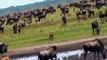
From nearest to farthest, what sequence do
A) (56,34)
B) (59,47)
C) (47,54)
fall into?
(47,54), (59,47), (56,34)

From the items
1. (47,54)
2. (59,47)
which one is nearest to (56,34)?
(59,47)

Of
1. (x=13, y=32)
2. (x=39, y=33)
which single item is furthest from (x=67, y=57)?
(x=13, y=32)

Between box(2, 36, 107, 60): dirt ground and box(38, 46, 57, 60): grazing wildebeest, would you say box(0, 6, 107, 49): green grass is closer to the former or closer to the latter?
box(2, 36, 107, 60): dirt ground

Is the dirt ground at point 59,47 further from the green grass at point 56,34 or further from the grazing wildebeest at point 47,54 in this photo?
the grazing wildebeest at point 47,54

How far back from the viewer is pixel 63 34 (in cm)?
5216

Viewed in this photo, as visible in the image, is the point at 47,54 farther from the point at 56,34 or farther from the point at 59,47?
the point at 56,34

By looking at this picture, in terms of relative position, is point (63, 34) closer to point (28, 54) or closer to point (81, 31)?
point (81, 31)

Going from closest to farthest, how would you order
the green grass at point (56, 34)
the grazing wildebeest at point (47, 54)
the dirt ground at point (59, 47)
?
→ 1. the grazing wildebeest at point (47, 54)
2. the dirt ground at point (59, 47)
3. the green grass at point (56, 34)

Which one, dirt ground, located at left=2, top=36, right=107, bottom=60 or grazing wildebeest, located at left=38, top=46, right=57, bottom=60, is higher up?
grazing wildebeest, located at left=38, top=46, right=57, bottom=60

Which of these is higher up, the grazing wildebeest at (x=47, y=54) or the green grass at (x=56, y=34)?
the grazing wildebeest at (x=47, y=54)

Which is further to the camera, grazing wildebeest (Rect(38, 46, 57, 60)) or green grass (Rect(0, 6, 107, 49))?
green grass (Rect(0, 6, 107, 49))

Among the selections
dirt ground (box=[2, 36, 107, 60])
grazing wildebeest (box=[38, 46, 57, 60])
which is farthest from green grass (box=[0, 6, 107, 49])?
grazing wildebeest (box=[38, 46, 57, 60])

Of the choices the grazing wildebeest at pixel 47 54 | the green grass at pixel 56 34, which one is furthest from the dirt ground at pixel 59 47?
the grazing wildebeest at pixel 47 54

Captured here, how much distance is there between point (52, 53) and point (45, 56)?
83 centimetres
